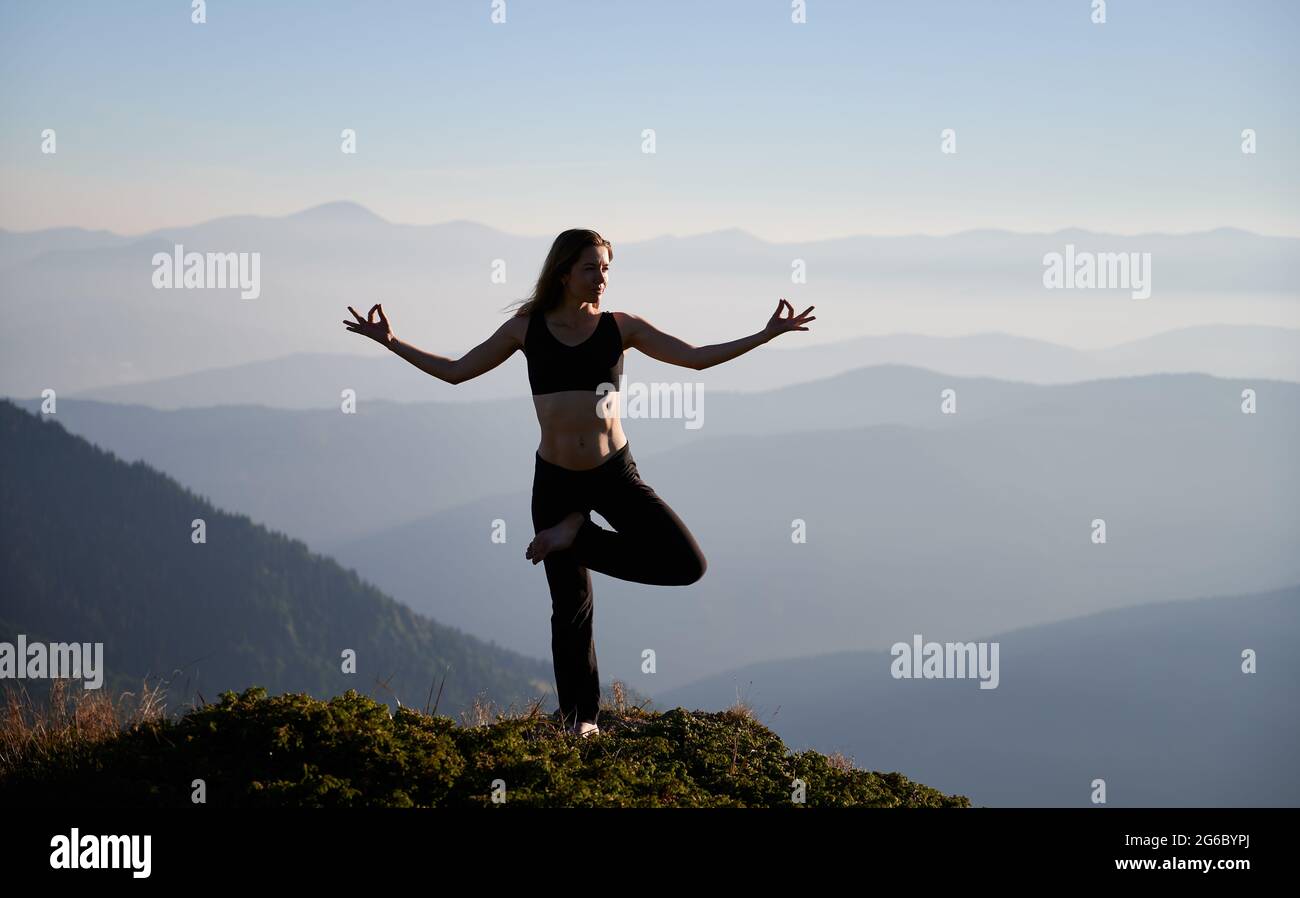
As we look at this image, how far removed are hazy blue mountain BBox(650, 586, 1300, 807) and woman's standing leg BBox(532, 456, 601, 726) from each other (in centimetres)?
10274

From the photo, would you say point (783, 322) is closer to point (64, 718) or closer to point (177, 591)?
point (64, 718)

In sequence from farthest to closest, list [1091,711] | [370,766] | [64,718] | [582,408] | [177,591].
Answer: [1091,711]
[177,591]
[582,408]
[64,718]
[370,766]

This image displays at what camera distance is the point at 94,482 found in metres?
93.1

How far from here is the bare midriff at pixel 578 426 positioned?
7.75 meters

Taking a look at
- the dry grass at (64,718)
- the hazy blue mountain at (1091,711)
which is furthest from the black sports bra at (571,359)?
the hazy blue mountain at (1091,711)

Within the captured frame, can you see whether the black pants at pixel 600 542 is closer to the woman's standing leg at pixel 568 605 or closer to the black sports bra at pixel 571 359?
the woman's standing leg at pixel 568 605

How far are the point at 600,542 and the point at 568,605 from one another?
54 cm

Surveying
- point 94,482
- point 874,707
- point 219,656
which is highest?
point 94,482

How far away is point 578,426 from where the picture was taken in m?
7.75

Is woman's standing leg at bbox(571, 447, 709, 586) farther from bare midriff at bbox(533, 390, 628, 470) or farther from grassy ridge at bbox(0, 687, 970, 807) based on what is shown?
grassy ridge at bbox(0, 687, 970, 807)

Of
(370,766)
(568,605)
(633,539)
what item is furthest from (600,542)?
(370,766)
